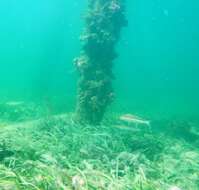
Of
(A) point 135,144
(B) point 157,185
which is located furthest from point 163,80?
(B) point 157,185

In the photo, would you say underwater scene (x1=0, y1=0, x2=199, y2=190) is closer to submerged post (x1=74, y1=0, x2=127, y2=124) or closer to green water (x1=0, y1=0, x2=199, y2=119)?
submerged post (x1=74, y1=0, x2=127, y2=124)

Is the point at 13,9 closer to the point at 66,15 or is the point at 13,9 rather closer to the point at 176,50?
the point at 66,15

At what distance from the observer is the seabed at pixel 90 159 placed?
6.45 metres

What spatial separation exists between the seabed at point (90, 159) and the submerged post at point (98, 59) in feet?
2.91

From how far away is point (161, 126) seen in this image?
17.4m

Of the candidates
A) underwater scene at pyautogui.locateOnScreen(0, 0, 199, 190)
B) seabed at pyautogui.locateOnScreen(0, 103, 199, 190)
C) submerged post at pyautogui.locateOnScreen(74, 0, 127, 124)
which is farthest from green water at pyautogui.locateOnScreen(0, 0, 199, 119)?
seabed at pyautogui.locateOnScreen(0, 103, 199, 190)

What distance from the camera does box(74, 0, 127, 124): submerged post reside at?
1405 centimetres

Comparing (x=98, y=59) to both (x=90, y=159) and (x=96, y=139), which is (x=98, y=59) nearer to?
(x=96, y=139)

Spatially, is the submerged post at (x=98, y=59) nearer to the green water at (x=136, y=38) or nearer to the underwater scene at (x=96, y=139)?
the underwater scene at (x=96, y=139)

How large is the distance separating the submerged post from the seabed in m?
0.89

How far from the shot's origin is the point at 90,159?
29.3 ft

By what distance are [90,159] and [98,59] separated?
19.8 feet

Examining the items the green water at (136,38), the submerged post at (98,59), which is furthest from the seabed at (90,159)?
the green water at (136,38)


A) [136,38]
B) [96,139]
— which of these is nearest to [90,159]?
[96,139]
